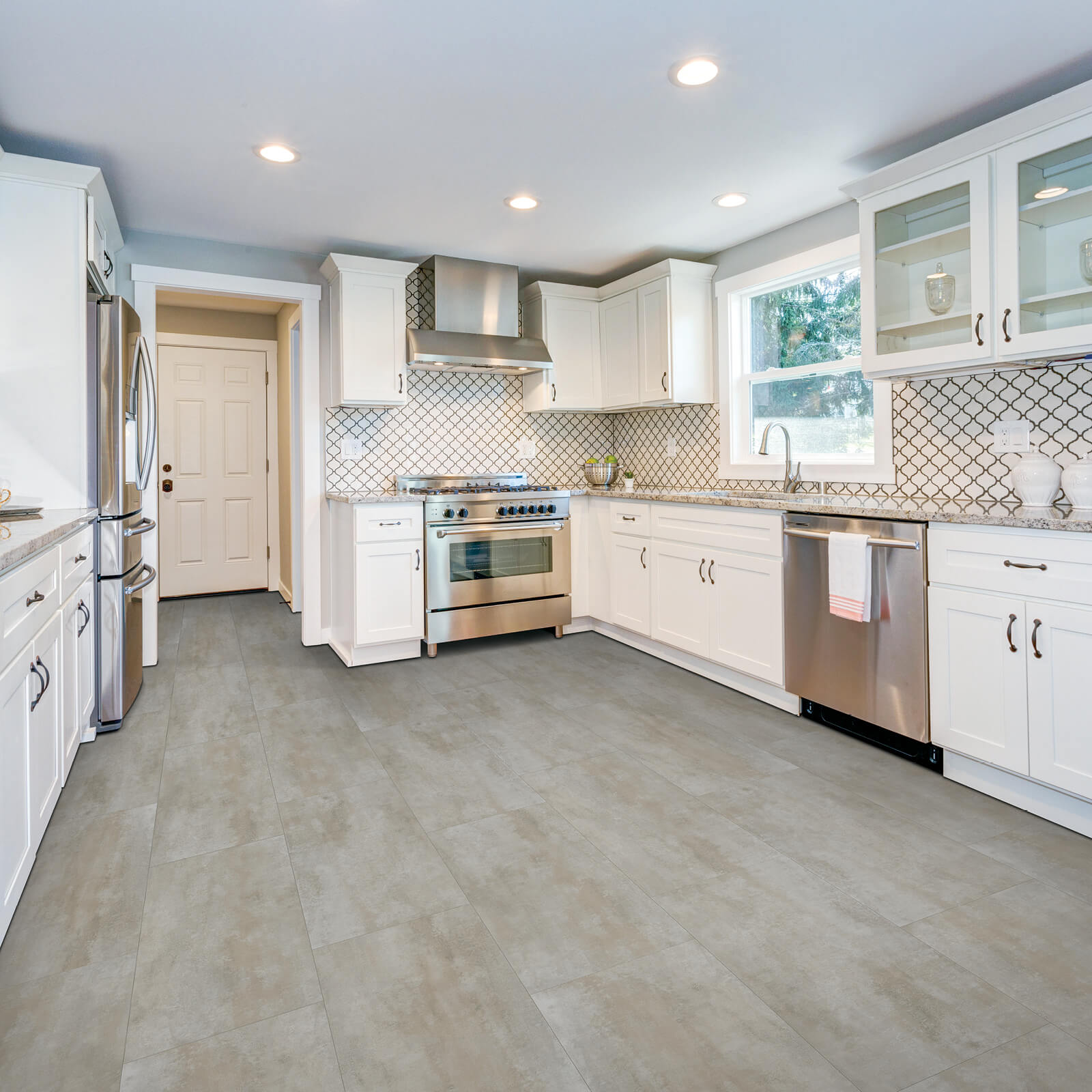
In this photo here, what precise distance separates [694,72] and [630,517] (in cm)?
230

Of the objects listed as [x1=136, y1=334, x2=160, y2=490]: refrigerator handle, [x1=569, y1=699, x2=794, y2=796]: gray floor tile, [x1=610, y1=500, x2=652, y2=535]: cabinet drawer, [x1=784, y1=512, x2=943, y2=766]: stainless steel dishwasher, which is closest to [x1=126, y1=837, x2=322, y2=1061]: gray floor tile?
[x1=569, y1=699, x2=794, y2=796]: gray floor tile

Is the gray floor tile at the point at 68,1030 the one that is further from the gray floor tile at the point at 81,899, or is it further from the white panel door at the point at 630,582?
the white panel door at the point at 630,582

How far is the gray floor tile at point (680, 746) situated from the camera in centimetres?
257

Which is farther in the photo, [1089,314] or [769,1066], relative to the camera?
[1089,314]

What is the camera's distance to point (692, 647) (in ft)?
12.2

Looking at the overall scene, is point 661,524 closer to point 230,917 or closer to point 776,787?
point 776,787

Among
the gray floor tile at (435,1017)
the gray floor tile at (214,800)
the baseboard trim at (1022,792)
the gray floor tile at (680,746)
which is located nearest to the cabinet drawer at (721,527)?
the gray floor tile at (680,746)

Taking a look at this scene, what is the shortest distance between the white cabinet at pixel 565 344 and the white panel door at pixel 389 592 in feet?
4.64

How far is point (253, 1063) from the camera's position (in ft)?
4.36

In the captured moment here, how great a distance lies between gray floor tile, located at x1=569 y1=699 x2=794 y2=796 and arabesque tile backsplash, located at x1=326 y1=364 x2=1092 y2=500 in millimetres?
1372

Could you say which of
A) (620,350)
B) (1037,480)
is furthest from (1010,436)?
(620,350)

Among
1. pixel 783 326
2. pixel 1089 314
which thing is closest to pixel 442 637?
pixel 783 326

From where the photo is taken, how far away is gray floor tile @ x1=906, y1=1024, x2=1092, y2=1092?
4.17 ft

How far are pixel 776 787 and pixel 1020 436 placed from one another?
1.62 meters
